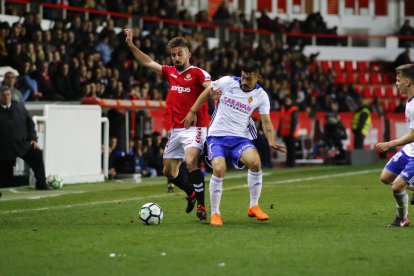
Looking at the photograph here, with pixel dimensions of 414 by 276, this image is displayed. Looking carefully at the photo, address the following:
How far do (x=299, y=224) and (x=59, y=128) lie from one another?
902 cm

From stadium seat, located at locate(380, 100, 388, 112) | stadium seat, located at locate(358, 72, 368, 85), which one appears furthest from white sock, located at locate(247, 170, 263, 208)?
stadium seat, located at locate(358, 72, 368, 85)

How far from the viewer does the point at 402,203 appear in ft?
36.1

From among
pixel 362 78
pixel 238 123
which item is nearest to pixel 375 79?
pixel 362 78

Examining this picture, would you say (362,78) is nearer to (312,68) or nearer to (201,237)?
(312,68)

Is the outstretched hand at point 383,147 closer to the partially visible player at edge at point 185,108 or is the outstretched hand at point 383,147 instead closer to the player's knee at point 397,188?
the player's knee at point 397,188

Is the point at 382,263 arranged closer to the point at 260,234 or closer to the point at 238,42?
the point at 260,234

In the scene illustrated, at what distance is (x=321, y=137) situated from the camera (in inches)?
1215

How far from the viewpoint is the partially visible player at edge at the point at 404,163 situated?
10.8 metres

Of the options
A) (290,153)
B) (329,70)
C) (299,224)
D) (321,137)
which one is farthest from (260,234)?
(329,70)

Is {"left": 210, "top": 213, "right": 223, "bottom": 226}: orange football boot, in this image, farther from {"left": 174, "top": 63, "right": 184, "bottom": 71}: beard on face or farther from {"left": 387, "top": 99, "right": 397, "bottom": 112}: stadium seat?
{"left": 387, "top": 99, "right": 397, "bottom": 112}: stadium seat

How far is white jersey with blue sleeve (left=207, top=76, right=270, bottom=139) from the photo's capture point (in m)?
11.8

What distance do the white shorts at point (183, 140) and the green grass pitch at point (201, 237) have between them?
0.75m

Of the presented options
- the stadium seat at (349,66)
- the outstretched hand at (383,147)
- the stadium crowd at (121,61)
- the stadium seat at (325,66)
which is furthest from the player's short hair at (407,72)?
the stadium seat at (349,66)

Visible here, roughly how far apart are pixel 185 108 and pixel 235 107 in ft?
3.44
